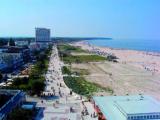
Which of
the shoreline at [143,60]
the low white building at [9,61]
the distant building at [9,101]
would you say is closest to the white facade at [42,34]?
the shoreline at [143,60]

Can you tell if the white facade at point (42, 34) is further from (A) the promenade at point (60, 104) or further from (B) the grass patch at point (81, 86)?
(A) the promenade at point (60, 104)

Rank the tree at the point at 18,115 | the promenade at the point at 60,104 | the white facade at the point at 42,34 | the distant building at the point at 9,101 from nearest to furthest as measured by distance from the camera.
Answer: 1. the tree at the point at 18,115
2. the distant building at the point at 9,101
3. the promenade at the point at 60,104
4. the white facade at the point at 42,34

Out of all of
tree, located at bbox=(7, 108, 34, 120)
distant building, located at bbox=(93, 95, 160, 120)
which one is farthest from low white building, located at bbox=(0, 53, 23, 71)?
distant building, located at bbox=(93, 95, 160, 120)

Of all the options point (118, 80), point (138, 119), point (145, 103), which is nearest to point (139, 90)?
point (118, 80)

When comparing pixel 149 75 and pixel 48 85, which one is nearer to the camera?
pixel 48 85

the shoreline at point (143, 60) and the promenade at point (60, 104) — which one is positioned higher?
the promenade at point (60, 104)

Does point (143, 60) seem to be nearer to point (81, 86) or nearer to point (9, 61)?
point (9, 61)

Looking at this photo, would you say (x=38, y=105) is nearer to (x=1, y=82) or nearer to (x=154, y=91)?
(x=1, y=82)
